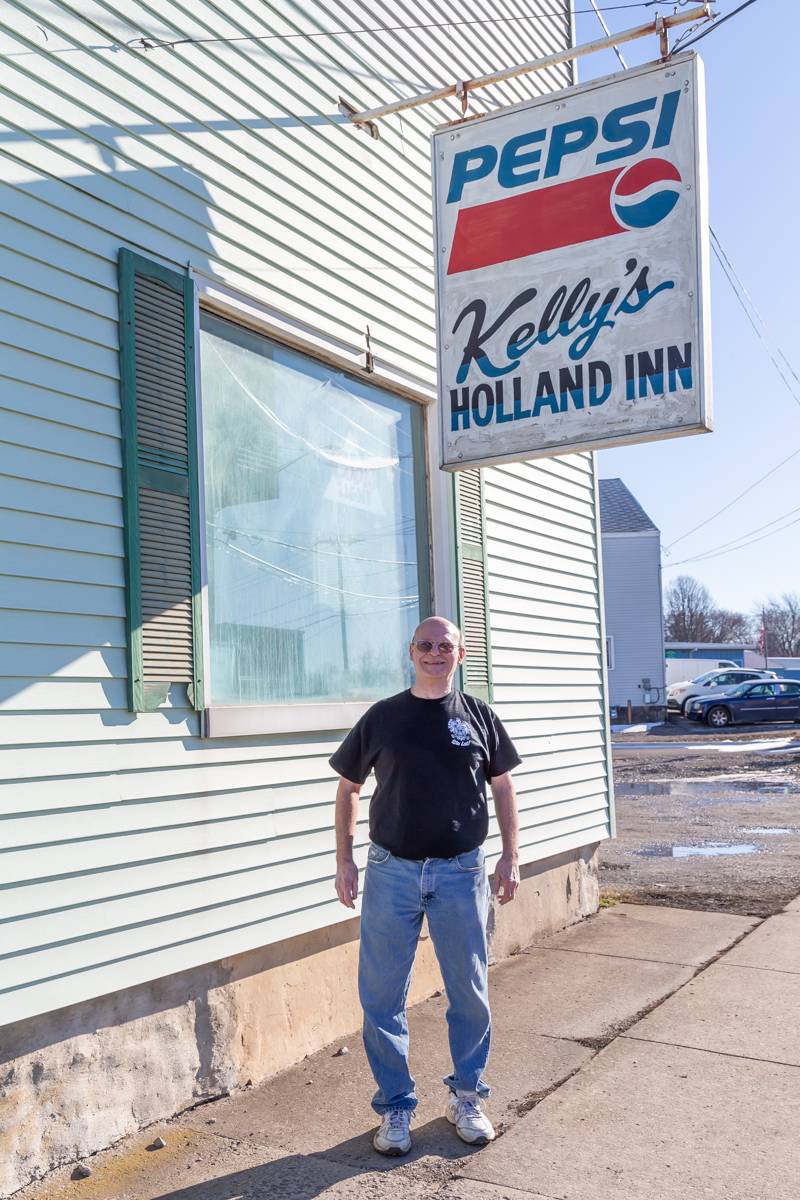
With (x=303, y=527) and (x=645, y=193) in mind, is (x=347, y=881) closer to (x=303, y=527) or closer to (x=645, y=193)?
(x=303, y=527)

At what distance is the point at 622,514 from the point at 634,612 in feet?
11.3

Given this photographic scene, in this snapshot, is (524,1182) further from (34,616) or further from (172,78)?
(172,78)

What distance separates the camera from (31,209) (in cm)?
386

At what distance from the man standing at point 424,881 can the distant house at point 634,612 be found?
108 ft

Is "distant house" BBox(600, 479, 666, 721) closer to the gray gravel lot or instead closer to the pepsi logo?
the gray gravel lot

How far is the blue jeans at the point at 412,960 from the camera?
152 inches

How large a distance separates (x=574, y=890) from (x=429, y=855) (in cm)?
409

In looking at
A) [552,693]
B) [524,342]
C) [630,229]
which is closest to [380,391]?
[524,342]

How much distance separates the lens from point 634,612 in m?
37.3

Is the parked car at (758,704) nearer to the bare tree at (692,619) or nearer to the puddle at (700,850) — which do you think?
the puddle at (700,850)

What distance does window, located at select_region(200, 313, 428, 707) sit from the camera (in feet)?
15.8

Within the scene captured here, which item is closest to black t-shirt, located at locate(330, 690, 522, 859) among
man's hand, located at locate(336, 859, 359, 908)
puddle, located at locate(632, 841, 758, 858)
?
man's hand, located at locate(336, 859, 359, 908)

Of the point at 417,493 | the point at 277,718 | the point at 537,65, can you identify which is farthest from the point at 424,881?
the point at 537,65

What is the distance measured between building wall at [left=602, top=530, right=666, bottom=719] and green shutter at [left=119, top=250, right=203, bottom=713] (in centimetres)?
3303
